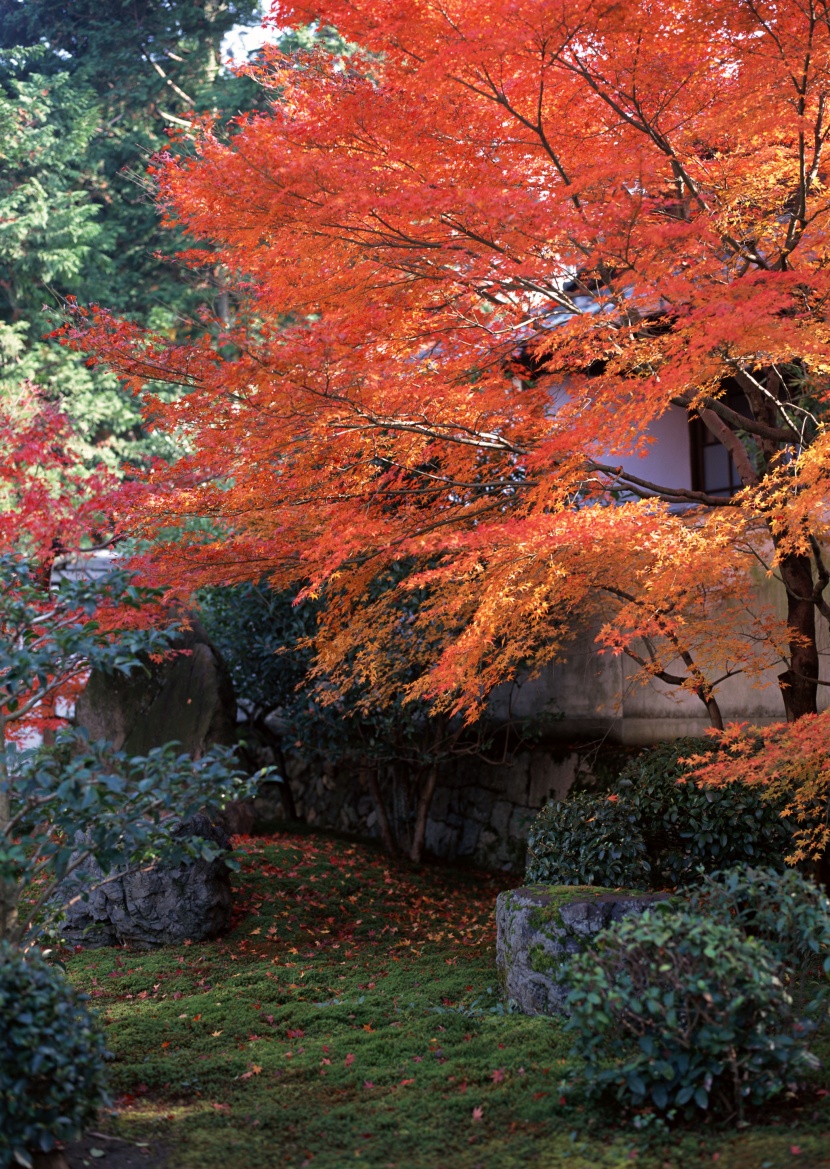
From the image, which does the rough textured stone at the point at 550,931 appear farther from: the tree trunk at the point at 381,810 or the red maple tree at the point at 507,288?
the tree trunk at the point at 381,810

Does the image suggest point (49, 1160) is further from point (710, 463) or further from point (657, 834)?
point (710, 463)

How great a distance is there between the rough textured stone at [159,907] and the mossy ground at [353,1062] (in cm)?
20

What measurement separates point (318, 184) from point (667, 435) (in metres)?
7.51

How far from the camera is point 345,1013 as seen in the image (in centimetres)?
668

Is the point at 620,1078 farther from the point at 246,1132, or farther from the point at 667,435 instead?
the point at 667,435

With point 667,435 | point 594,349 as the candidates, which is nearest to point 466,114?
point 594,349

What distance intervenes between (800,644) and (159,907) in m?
5.56

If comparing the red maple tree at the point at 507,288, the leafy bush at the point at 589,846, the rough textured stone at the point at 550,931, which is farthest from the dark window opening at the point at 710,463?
the rough textured stone at the point at 550,931

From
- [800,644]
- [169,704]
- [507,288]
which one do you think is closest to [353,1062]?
[800,644]

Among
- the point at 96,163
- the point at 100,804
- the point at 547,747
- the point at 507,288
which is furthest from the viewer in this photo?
the point at 96,163

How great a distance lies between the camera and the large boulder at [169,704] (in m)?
11.2

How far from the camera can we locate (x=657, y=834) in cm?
807

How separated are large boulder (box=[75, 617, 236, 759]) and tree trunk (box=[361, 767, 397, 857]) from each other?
5.76 ft

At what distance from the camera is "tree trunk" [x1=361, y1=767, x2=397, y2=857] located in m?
12.4
